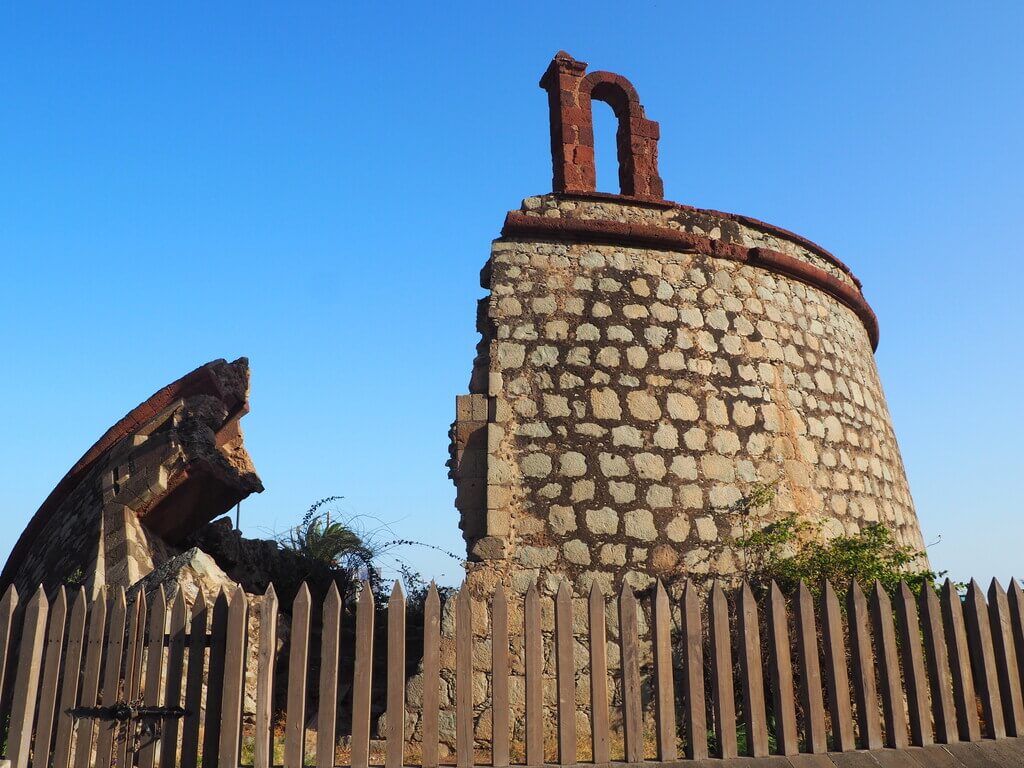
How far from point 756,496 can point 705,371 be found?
1035 mm

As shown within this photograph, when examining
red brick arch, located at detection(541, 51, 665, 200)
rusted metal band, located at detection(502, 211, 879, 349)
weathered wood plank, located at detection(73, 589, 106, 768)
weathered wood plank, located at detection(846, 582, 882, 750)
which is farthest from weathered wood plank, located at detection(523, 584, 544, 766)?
red brick arch, located at detection(541, 51, 665, 200)

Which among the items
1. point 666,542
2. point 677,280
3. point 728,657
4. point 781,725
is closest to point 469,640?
point 728,657

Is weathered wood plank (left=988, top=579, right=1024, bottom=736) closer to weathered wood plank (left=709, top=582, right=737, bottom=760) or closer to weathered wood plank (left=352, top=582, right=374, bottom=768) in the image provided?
weathered wood plank (left=709, top=582, right=737, bottom=760)

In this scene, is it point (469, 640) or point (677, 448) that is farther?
point (677, 448)

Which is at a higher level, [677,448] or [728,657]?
[677,448]

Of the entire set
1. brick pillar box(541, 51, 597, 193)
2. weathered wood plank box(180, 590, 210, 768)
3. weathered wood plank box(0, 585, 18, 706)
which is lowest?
weathered wood plank box(180, 590, 210, 768)

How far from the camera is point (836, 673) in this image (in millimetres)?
4465

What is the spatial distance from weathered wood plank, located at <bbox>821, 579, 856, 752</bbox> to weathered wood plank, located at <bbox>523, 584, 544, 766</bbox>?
153 cm

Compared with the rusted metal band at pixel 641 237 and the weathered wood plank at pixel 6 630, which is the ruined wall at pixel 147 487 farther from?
the rusted metal band at pixel 641 237

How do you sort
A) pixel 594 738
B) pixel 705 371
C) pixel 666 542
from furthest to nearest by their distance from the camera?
pixel 705 371 < pixel 666 542 < pixel 594 738

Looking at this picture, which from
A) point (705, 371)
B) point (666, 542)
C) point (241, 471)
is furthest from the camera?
point (241, 471)

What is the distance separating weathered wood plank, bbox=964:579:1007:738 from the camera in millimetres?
4707

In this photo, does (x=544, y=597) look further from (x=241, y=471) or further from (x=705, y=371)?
(x=241, y=471)

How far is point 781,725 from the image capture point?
4.30 metres
